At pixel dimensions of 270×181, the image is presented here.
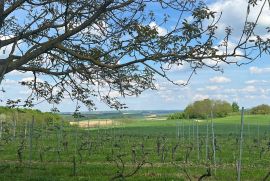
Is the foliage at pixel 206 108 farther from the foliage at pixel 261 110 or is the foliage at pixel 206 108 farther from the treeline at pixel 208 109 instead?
the foliage at pixel 261 110

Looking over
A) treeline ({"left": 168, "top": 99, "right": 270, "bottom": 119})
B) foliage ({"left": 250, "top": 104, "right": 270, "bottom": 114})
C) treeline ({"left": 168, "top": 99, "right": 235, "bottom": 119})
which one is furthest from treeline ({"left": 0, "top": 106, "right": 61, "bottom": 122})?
foliage ({"left": 250, "top": 104, "right": 270, "bottom": 114})

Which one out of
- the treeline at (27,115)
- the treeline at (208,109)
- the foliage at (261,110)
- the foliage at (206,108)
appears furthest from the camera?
the foliage at (206,108)

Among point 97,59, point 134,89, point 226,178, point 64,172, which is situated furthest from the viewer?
point 64,172

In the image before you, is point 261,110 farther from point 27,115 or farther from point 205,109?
point 27,115

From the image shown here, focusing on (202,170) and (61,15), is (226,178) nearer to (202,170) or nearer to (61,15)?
(202,170)

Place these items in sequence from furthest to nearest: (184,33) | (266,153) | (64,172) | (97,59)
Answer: (266,153) < (64,172) < (97,59) < (184,33)

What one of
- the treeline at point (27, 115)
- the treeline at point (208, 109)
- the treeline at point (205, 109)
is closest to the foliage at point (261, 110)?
the treeline at point (208, 109)

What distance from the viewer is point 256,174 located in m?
14.3

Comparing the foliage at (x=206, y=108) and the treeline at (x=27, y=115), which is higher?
the foliage at (x=206, y=108)

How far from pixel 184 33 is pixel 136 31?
93 centimetres

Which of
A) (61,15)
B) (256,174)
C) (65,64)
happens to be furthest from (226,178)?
(61,15)

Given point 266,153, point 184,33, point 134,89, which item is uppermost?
point 184,33

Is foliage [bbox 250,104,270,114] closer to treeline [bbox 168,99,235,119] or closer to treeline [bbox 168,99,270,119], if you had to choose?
treeline [bbox 168,99,270,119]

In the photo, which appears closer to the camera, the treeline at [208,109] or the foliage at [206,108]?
the treeline at [208,109]
